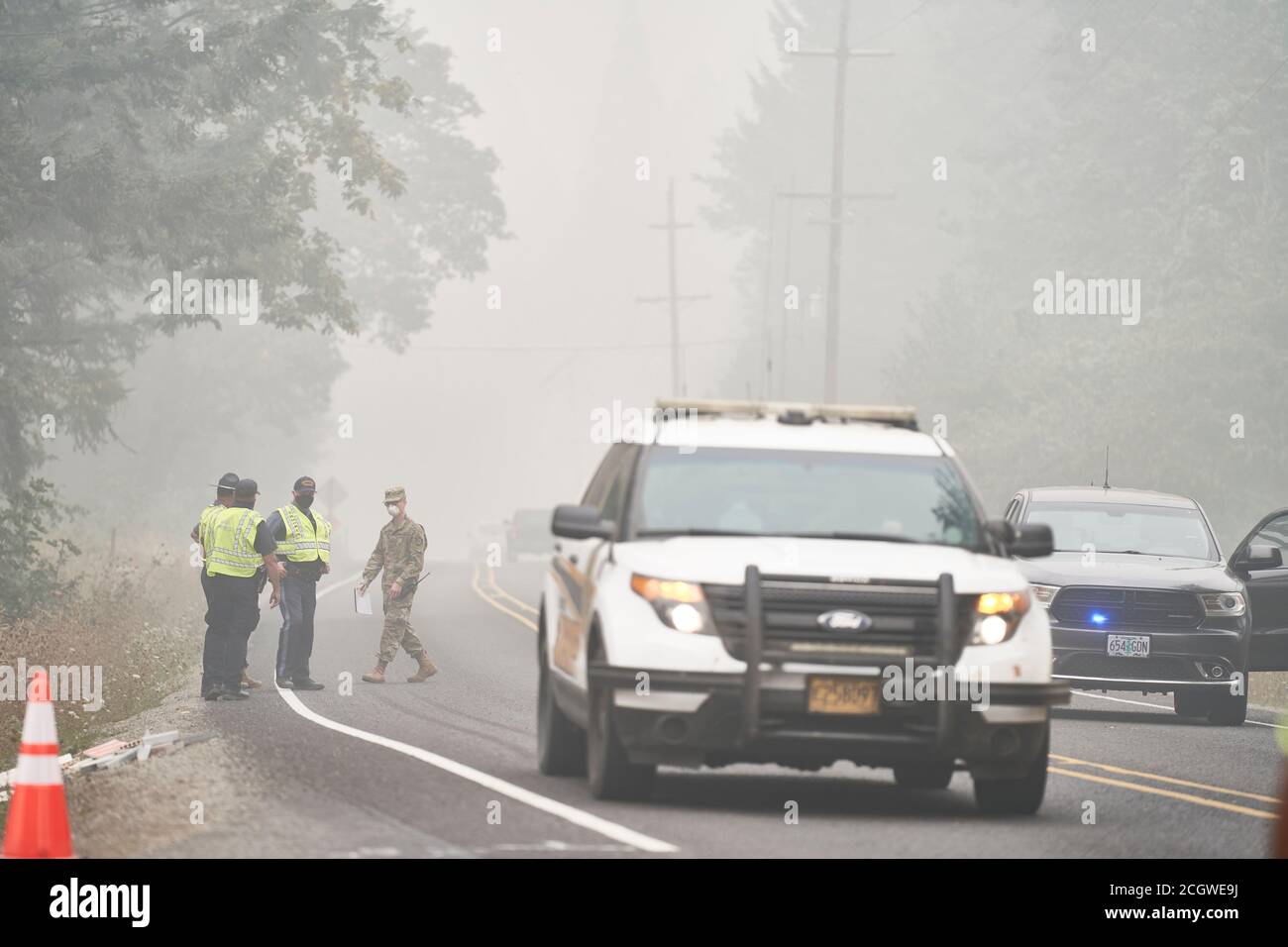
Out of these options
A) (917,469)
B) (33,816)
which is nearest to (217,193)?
(917,469)

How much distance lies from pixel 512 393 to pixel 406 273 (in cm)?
10372

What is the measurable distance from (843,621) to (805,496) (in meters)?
1.39

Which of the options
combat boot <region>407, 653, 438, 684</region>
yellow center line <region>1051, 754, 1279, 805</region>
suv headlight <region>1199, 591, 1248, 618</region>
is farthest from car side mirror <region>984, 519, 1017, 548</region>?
combat boot <region>407, 653, 438, 684</region>

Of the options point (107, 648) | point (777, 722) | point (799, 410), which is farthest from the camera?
point (107, 648)

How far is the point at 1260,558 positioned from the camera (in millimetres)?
19859

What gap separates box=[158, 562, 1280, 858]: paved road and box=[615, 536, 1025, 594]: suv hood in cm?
124

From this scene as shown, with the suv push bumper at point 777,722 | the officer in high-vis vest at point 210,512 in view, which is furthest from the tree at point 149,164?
the suv push bumper at point 777,722

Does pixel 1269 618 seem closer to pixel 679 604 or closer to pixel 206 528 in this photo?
pixel 206 528

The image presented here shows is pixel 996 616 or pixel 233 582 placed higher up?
pixel 996 616

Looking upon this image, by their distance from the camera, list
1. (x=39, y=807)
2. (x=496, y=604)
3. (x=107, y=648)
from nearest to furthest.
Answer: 1. (x=39, y=807)
2. (x=107, y=648)
3. (x=496, y=604)

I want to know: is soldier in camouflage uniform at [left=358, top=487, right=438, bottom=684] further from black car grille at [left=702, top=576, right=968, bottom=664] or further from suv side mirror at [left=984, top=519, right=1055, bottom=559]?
black car grille at [left=702, top=576, right=968, bottom=664]

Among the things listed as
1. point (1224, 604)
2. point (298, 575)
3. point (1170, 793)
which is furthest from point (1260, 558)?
point (298, 575)

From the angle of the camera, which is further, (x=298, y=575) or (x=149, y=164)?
(x=149, y=164)

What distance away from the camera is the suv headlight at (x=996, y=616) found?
11.8 m
